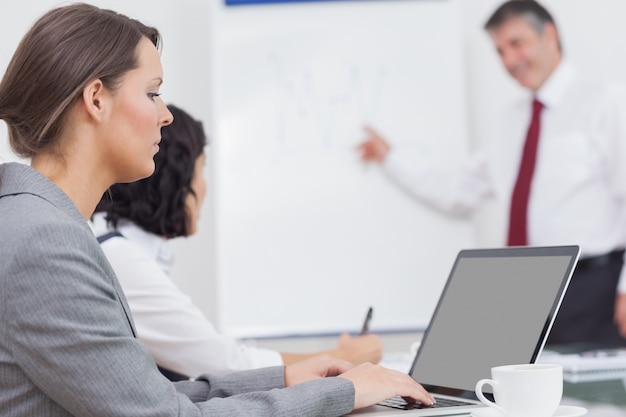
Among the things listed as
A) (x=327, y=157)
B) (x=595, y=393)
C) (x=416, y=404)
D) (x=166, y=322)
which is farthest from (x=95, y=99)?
(x=327, y=157)

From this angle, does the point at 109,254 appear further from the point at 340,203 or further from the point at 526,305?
the point at 340,203

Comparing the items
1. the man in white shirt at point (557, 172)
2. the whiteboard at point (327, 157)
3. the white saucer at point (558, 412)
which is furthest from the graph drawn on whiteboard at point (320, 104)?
the white saucer at point (558, 412)

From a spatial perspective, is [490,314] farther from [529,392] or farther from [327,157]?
[327,157]

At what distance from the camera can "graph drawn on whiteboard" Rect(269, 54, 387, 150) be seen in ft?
10.7

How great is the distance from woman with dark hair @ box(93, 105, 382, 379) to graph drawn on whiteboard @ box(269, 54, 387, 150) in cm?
129

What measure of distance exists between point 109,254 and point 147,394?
777mm

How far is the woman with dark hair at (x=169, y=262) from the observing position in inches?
66.5

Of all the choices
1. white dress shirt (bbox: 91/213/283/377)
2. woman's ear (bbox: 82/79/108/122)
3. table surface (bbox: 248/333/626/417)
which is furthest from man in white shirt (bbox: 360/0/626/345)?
woman's ear (bbox: 82/79/108/122)

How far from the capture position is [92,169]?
1.16 metres

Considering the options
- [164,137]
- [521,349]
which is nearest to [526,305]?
Answer: [521,349]

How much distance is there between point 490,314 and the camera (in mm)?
1292

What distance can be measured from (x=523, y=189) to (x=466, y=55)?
2.07ft

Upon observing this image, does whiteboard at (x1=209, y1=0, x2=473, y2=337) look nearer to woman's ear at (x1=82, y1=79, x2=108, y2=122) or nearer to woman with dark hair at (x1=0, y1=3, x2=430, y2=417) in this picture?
woman with dark hair at (x1=0, y1=3, x2=430, y2=417)

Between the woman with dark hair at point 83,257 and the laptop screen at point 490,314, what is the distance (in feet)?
0.49
